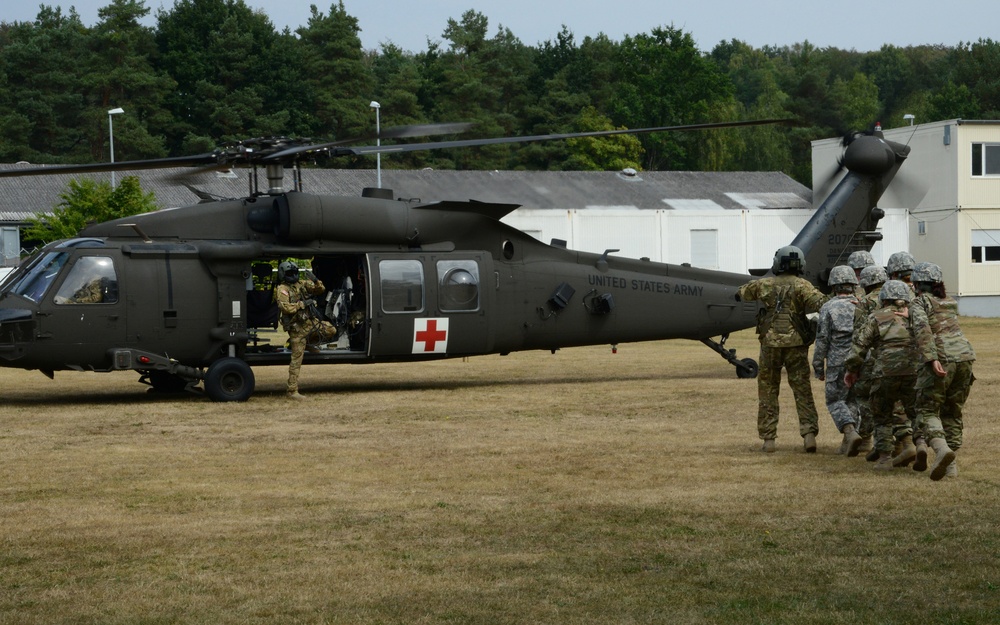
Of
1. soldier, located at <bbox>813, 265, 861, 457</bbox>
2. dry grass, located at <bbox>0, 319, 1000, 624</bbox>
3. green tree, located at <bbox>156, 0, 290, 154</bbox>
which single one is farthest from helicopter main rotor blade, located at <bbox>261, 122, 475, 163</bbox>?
green tree, located at <bbox>156, 0, 290, 154</bbox>

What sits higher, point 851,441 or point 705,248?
point 705,248

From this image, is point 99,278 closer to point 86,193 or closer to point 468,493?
point 468,493

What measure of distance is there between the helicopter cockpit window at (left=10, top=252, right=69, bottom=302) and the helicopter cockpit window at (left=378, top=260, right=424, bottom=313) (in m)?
3.98

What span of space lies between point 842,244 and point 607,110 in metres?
67.4

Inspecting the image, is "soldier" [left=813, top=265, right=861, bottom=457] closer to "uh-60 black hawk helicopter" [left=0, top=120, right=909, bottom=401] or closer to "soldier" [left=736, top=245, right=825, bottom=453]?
"soldier" [left=736, top=245, right=825, bottom=453]

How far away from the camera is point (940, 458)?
30.7 feet

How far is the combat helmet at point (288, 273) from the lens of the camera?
15406 mm

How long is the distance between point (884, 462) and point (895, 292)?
1.41 meters

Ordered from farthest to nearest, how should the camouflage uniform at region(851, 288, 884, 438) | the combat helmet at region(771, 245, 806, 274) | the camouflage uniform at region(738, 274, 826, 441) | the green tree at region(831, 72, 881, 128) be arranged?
1. the green tree at region(831, 72, 881, 128)
2. the combat helmet at region(771, 245, 806, 274)
3. the camouflage uniform at region(738, 274, 826, 441)
4. the camouflage uniform at region(851, 288, 884, 438)

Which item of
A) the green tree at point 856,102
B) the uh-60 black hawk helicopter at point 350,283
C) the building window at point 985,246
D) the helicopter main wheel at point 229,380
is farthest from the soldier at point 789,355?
the green tree at point 856,102

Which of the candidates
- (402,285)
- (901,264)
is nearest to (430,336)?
(402,285)

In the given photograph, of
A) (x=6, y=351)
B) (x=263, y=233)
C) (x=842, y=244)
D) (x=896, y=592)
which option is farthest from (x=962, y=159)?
(x=896, y=592)

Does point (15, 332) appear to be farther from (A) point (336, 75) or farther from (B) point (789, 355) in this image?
(A) point (336, 75)

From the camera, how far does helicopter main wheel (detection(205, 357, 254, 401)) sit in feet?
51.0
